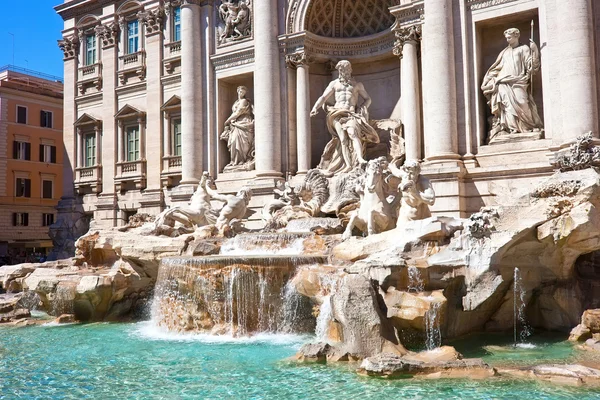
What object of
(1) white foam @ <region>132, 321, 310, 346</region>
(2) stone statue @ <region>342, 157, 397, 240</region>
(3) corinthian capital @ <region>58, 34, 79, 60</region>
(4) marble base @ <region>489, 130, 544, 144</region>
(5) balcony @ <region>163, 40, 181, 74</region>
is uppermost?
(3) corinthian capital @ <region>58, 34, 79, 60</region>

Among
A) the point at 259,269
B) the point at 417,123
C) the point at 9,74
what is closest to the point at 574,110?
the point at 417,123

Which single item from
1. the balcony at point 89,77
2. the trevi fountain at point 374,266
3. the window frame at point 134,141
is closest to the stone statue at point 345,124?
the trevi fountain at point 374,266

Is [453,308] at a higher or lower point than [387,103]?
lower

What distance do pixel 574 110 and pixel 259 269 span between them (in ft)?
27.9

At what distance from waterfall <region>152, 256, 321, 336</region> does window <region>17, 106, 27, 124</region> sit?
99.5 feet

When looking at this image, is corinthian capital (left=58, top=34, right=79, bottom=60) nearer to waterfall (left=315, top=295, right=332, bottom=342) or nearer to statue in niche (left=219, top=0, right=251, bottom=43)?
statue in niche (left=219, top=0, right=251, bottom=43)

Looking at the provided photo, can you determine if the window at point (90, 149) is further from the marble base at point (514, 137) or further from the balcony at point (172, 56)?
the marble base at point (514, 137)

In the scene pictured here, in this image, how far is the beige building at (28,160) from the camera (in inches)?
1469

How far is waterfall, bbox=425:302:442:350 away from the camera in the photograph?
9.48 metres

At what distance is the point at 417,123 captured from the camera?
16.9m

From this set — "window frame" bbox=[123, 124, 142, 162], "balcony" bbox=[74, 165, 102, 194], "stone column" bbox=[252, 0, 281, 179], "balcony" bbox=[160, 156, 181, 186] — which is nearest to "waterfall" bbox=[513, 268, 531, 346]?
"stone column" bbox=[252, 0, 281, 179]

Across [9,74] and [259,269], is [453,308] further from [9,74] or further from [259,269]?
[9,74]

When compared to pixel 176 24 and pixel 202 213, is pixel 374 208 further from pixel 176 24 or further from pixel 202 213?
pixel 176 24

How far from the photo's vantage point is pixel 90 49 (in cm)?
2623
